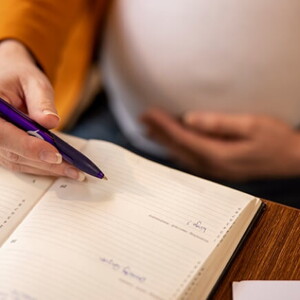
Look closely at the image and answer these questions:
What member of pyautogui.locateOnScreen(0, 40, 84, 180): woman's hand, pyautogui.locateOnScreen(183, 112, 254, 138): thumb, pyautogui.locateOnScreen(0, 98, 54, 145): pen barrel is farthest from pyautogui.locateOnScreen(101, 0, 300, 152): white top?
pyautogui.locateOnScreen(0, 98, 54, 145): pen barrel

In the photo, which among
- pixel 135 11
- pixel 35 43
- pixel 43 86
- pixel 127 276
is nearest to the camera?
pixel 127 276

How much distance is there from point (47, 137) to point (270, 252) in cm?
24

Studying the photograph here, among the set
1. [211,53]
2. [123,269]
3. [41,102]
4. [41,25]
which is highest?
[211,53]

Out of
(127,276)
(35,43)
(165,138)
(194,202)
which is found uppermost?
(165,138)

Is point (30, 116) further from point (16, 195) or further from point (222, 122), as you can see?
point (222, 122)

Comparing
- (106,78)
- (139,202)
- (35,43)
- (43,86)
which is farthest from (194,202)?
(106,78)

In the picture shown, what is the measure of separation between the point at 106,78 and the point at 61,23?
15 cm

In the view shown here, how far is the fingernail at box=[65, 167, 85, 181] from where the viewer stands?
0.52 metres

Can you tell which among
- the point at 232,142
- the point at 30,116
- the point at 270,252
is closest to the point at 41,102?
the point at 30,116

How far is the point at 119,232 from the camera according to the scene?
0.47 metres

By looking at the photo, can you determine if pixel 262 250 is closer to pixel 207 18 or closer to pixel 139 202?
pixel 139 202

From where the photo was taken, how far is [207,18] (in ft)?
2.50

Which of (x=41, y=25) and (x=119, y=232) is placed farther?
(x=41, y=25)

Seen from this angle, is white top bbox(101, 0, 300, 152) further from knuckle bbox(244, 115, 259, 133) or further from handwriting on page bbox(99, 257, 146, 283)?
handwriting on page bbox(99, 257, 146, 283)
